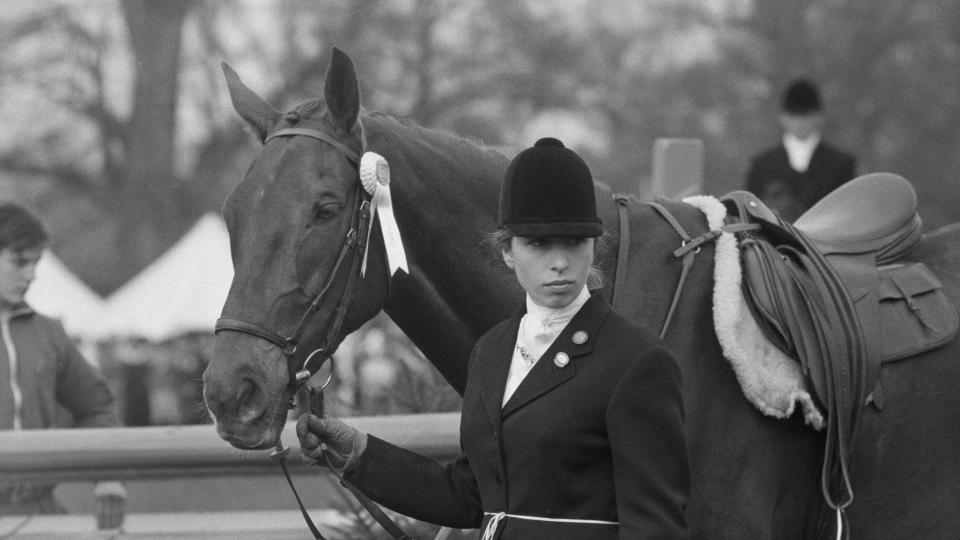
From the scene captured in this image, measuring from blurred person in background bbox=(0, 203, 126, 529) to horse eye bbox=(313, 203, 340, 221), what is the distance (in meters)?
2.53

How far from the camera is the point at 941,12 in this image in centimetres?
2550

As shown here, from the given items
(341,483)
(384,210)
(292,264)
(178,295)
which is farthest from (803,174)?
(178,295)

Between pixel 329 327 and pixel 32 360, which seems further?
pixel 32 360

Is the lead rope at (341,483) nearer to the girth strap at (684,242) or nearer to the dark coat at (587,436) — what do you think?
the dark coat at (587,436)

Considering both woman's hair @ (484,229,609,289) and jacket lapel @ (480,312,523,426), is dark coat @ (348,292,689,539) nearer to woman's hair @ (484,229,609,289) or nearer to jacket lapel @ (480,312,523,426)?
jacket lapel @ (480,312,523,426)

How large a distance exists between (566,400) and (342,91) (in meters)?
1.36

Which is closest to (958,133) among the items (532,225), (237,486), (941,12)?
(941,12)

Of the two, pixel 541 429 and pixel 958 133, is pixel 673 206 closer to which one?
pixel 541 429

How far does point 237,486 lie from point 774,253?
2.93 m

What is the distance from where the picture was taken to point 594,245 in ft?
13.1

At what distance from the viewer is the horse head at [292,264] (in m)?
3.68

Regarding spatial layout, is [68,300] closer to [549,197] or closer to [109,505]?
[109,505]

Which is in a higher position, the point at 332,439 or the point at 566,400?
the point at 566,400

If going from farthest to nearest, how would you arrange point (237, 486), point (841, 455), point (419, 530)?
point (237, 486)
point (419, 530)
point (841, 455)
